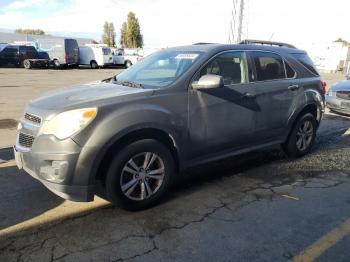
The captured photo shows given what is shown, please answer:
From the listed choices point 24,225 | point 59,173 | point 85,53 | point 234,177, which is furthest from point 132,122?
point 85,53

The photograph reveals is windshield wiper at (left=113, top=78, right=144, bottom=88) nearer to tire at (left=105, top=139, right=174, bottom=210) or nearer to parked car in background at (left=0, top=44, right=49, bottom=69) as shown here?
tire at (left=105, top=139, right=174, bottom=210)

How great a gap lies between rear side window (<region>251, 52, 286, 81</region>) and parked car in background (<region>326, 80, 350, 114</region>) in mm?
4953

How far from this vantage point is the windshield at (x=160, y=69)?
14.8ft

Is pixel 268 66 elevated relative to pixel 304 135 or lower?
elevated

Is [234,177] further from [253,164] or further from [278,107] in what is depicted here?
[278,107]

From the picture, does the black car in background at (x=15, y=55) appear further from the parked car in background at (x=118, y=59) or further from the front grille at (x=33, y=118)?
the front grille at (x=33, y=118)

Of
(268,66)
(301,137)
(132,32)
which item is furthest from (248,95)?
(132,32)

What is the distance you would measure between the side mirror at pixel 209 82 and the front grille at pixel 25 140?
6.03ft

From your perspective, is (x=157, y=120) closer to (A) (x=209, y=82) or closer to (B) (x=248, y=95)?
(A) (x=209, y=82)

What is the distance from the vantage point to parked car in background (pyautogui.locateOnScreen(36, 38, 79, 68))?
33125mm

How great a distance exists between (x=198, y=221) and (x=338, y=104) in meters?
7.47

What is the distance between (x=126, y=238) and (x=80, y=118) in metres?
1.18

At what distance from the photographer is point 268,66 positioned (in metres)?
5.50

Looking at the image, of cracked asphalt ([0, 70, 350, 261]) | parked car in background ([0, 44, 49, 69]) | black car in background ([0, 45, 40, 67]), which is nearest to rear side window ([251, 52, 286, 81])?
cracked asphalt ([0, 70, 350, 261])
